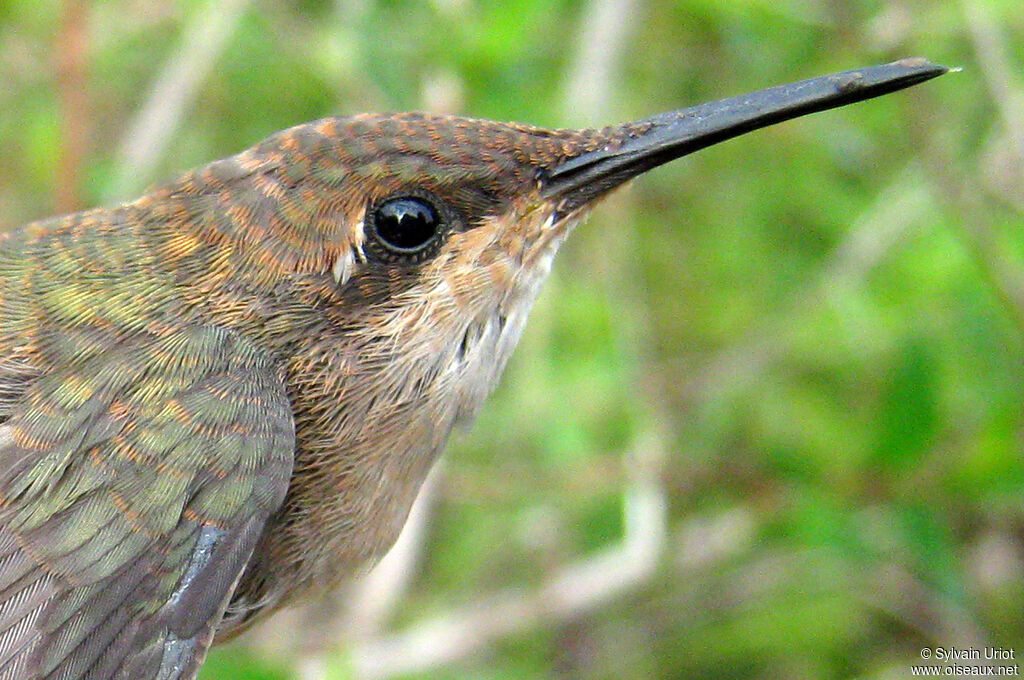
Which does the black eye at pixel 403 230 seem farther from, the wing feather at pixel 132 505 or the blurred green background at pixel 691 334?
the blurred green background at pixel 691 334

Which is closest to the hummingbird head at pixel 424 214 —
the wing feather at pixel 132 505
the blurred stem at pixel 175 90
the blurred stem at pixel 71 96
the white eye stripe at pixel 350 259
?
the white eye stripe at pixel 350 259

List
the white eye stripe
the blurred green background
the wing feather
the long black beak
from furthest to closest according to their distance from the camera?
the blurred green background
the white eye stripe
the long black beak
the wing feather

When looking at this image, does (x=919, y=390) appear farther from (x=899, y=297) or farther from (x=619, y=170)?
(x=619, y=170)

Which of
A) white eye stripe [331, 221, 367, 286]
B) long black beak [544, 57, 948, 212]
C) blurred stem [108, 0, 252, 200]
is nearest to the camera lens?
long black beak [544, 57, 948, 212]

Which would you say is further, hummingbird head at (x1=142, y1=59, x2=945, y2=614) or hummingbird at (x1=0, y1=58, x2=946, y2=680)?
hummingbird head at (x1=142, y1=59, x2=945, y2=614)

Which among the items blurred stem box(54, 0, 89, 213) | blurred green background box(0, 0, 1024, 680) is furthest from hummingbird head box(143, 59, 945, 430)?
blurred stem box(54, 0, 89, 213)

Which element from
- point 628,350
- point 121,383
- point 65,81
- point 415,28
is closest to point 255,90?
point 65,81

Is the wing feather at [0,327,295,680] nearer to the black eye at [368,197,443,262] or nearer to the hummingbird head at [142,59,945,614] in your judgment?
the hummingbird head at [142,59,945,614]
